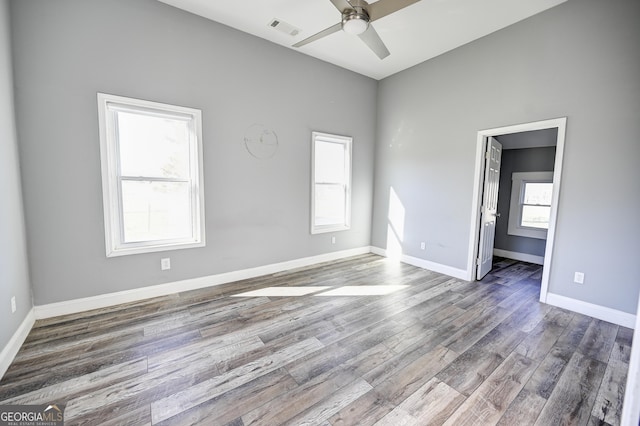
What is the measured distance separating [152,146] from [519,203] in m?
6.27

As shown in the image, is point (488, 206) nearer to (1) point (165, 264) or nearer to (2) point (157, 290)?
(1) point (165, 264)

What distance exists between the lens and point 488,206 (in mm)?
3904

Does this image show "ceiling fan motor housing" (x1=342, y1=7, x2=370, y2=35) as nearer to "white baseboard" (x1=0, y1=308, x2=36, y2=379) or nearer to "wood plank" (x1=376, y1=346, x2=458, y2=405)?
"wood plank" (x1=376, y1=346, x2=458, y2=405)

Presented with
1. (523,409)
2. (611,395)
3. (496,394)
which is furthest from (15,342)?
(611,395)

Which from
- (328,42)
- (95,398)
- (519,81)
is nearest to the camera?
(95,398)

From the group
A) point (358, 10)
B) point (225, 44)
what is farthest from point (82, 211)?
point (358, 10)

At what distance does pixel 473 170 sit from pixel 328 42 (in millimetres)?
2765

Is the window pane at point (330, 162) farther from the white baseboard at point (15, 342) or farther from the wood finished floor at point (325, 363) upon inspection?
the white baseboard at point (15, 342)

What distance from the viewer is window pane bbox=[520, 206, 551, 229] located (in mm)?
4793

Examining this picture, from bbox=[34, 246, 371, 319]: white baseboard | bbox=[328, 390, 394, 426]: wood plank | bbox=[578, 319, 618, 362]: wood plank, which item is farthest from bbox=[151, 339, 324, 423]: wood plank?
bbox=[578, 319, 618, 362]: wood plank

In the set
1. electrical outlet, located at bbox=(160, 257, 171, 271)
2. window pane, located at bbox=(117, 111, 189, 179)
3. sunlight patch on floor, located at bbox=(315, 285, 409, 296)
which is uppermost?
window pane, located at bbox=(117, 111, 189, 179)

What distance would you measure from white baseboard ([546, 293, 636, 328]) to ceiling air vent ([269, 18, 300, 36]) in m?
4.48

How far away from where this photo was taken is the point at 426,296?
3.25m

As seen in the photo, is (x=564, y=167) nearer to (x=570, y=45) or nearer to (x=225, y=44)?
(x=570, y=45)
